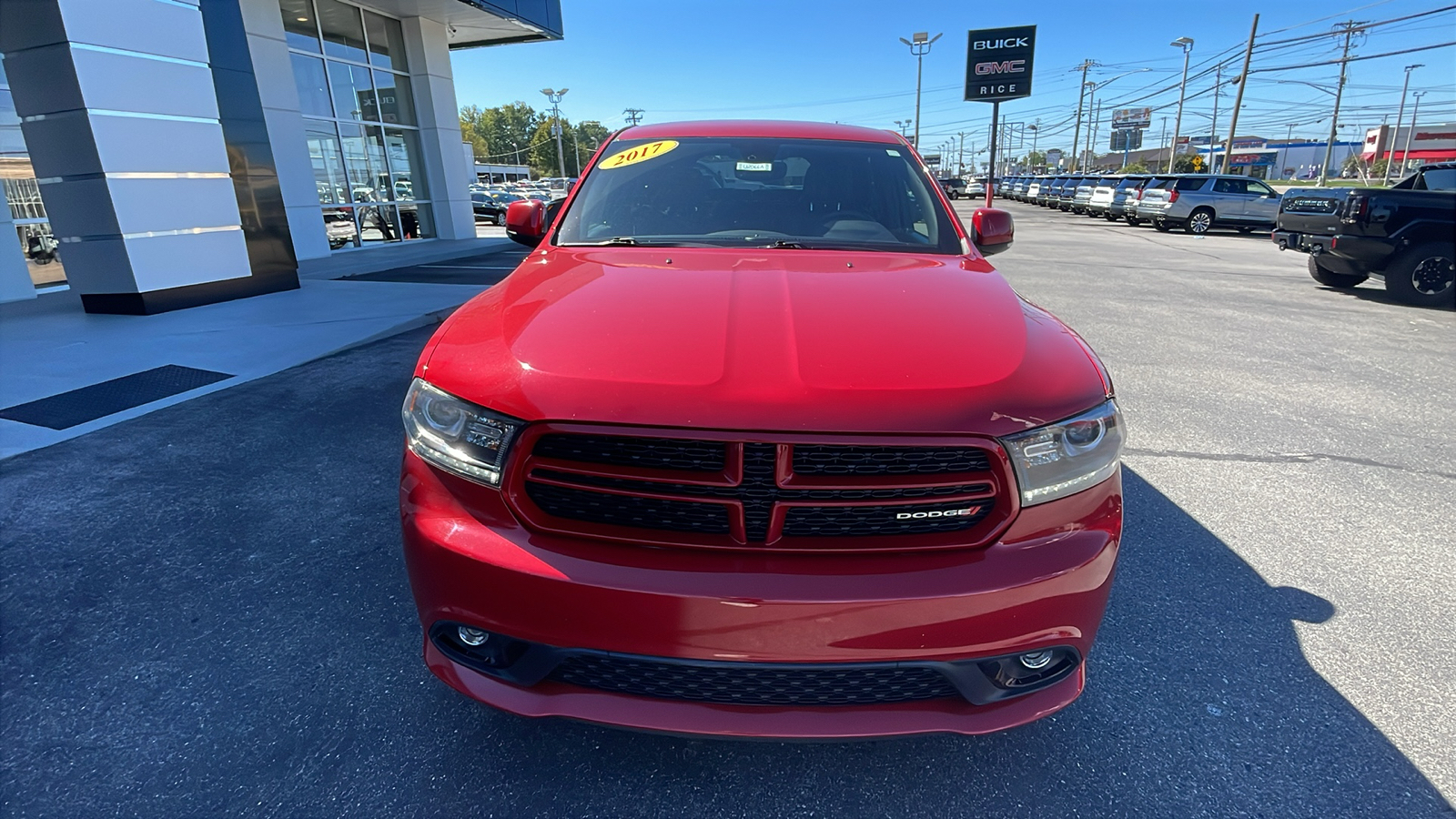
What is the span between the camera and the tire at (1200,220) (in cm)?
2109

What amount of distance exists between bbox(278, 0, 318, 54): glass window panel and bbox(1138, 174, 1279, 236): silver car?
75.5 feet

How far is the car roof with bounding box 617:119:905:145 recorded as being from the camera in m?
3.21

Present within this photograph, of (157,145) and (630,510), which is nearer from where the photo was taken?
(630,510)

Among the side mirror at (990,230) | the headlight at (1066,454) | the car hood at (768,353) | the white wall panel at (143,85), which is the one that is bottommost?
the headlight at (1066,454)

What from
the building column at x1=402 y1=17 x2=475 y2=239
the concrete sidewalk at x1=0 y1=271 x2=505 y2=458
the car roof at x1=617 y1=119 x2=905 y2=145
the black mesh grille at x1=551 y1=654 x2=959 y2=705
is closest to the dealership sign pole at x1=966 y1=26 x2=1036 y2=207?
the building column at x1=402 y1=17 x2=475 y2=239

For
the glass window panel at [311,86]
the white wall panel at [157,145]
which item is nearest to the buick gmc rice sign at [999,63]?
the glass window panel at [311,86]

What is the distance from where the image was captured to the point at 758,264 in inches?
86.8

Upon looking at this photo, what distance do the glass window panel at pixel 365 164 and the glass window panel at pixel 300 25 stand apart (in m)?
1.67

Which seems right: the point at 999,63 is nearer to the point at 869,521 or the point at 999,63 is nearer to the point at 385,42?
the point at 385,42

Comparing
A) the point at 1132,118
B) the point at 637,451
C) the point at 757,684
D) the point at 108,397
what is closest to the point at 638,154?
the point at 637,451

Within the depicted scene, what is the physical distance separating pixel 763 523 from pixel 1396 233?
34.9ft

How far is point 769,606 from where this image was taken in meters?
1.41

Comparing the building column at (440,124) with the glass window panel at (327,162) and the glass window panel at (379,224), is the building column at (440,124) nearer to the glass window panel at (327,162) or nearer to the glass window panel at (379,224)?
the glass window panel at (379,224)

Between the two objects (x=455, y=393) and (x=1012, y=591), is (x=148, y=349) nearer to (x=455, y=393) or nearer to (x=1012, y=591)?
(x=455, y=393)
